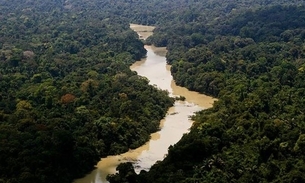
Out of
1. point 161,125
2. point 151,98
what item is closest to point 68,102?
point 161,125

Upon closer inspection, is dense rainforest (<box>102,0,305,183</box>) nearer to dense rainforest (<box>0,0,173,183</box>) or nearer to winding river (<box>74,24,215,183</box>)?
winding river (<box>74,24,215,183</box>)

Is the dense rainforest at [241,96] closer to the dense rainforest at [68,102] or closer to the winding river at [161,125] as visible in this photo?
the winding river at [161,125]

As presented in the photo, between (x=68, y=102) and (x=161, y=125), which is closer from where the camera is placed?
(x=68, y=102)

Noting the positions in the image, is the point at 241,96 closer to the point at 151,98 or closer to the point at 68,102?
the point at 151,98

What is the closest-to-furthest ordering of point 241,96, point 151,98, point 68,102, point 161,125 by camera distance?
point 68,102, point 241,96, point 161,125, point 151,98

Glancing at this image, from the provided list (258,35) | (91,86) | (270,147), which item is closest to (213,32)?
(258,35)

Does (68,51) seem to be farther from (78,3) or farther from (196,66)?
(78,3)
